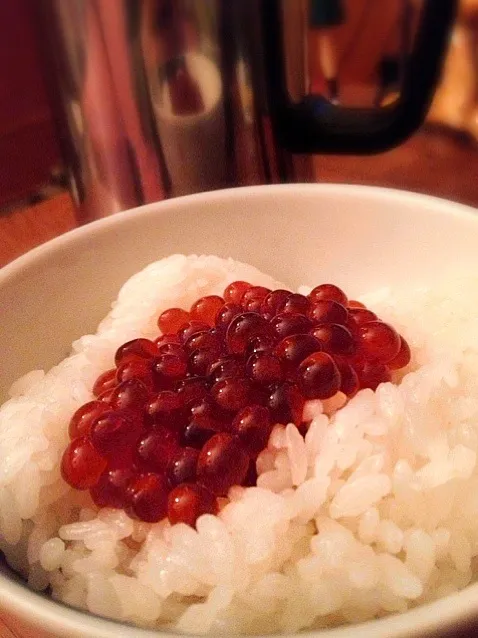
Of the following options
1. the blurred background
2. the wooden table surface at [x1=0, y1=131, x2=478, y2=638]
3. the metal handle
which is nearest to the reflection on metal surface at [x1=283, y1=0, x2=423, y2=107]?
the blurred background

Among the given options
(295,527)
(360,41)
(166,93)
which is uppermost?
(166,93)

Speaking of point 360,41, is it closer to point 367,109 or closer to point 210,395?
point 367,109

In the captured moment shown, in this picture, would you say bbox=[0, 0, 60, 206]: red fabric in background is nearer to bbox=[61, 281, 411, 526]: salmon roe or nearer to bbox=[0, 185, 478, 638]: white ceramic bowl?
bbox=[0, 185, 478, 638]: white ceramic bowl

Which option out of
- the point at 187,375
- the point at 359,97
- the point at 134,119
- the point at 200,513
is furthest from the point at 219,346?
the point at 359,97

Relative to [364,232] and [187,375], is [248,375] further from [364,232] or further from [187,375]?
[364,232]

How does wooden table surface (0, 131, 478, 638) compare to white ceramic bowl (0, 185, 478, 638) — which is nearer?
white ceramic bowl (0, 185, 478, 638)

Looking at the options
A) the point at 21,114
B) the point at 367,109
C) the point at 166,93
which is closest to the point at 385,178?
the point at 367,109
